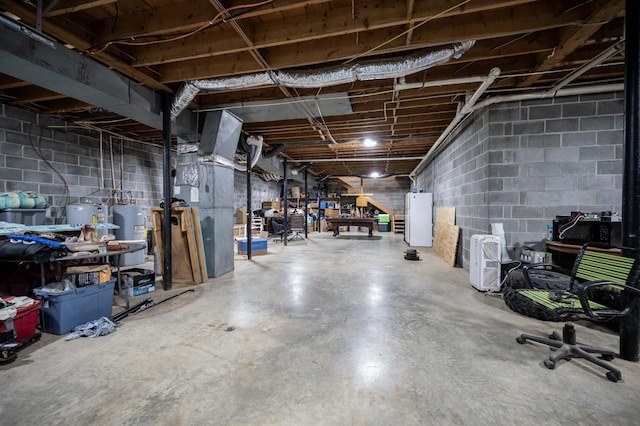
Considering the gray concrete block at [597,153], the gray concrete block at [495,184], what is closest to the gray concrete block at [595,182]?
the gray concrete block at [597,153]

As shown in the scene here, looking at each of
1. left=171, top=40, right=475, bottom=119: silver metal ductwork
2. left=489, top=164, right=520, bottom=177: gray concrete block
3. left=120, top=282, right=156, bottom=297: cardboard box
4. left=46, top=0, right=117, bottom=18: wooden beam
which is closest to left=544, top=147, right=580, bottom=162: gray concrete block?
left=489, top=164, right=520, bottom=177: gray concrete block

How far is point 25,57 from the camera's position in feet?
7.48

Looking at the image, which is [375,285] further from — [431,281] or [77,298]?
[77,298]

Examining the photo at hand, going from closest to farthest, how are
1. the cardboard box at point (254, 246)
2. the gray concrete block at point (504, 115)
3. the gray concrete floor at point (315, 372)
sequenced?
the gray concrete floor at point (315, 372), the gray concrete block at point (504, 115), the cardboard box at point (254, 246)

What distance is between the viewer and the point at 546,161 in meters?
3.62

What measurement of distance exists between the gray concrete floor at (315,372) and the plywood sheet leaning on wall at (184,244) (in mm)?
908

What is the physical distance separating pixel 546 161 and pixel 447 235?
2.35 meters

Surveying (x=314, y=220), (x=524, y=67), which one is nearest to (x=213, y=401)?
(x=524, y=67)

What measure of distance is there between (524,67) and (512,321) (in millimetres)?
2842

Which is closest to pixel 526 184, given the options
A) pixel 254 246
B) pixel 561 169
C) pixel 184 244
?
pixel 561 169

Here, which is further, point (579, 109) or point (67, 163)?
point (67, 163)

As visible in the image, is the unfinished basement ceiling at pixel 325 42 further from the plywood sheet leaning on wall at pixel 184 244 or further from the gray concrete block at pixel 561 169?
the plywood sheet leaning on wall at pixel 184 244

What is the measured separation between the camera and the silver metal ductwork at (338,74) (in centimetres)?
265

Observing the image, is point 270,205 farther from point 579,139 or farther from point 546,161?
point 579,139
